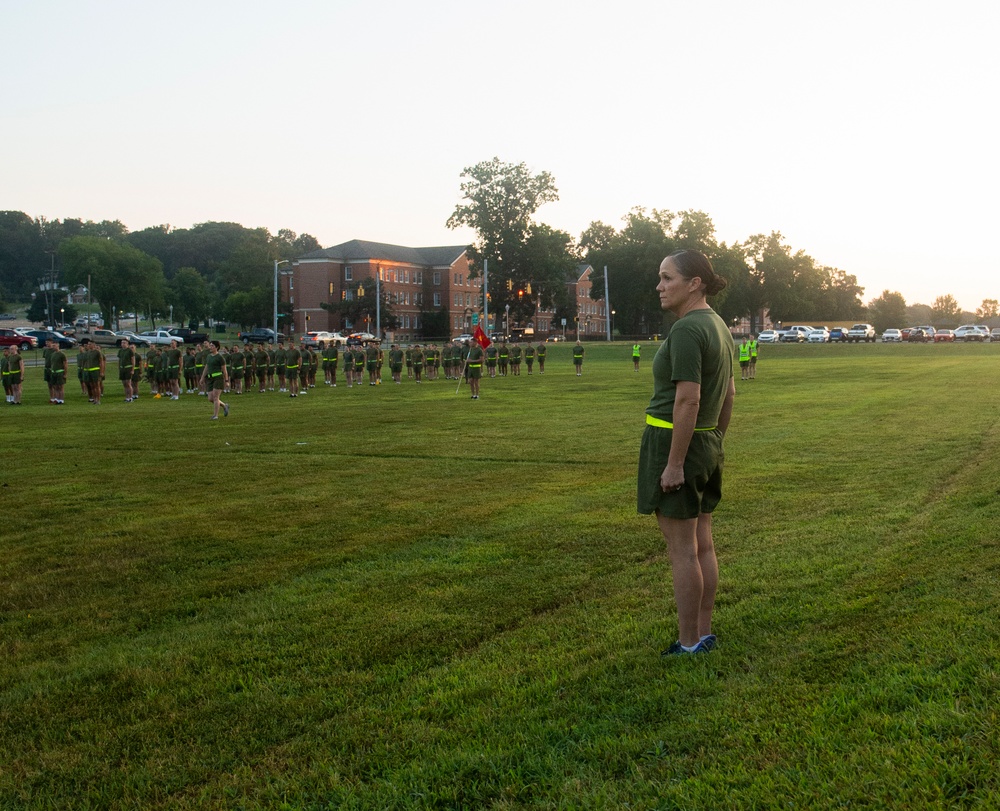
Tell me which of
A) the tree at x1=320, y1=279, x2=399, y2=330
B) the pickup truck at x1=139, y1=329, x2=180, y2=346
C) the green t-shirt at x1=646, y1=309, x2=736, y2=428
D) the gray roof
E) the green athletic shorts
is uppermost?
the gray roof

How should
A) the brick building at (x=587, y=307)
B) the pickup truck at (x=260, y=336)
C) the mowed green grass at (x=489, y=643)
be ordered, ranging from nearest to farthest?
the mowed green grass at (x=489, y=643) → the pickup truck at (x=260, y=336) → the brick building at (x=587, y=307)

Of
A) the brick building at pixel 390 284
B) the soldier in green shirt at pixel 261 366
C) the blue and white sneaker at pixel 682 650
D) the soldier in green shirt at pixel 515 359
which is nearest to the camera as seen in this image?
the blue and white sneaker at pixel 682 650

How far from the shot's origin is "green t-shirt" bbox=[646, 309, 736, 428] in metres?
4.71

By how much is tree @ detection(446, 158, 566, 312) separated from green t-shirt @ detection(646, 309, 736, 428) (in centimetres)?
9355

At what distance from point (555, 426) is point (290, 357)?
15.6m

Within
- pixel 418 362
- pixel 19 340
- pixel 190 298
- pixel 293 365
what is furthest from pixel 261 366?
pixel 190 298

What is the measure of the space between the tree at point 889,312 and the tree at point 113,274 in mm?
107200

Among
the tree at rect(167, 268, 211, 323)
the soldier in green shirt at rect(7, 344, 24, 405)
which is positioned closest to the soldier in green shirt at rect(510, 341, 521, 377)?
the soldier in green shirt at rect(7, 344, 24, 405)

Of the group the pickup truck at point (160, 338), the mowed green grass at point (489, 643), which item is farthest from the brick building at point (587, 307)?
the mowed green grass at point (489, 643)

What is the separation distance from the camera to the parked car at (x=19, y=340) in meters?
69.4

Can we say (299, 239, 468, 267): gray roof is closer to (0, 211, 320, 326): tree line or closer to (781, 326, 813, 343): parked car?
(0, 211, 320, 326): tree line

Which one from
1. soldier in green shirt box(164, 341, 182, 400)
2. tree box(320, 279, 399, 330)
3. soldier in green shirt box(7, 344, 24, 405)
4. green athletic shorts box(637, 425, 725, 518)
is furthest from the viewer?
tree box(320, 279, 399, 330)

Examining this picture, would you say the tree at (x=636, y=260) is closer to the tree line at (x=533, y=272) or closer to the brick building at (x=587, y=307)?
the tree line at (x=533, y=272)

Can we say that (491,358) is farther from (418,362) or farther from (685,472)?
(685,472)
